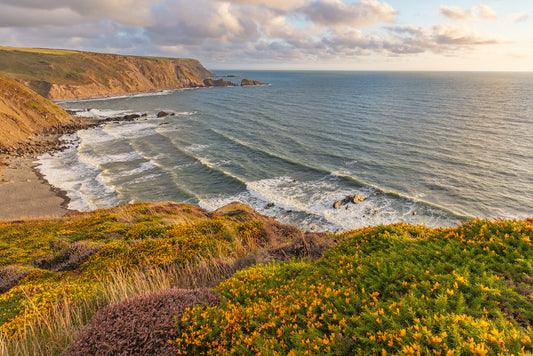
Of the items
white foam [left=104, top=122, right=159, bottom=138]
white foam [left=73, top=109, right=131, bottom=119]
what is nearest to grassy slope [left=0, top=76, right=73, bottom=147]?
white foam [left=73, top=109, right=131, bottom=119]

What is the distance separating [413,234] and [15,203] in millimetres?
40657

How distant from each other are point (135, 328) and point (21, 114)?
78.5m

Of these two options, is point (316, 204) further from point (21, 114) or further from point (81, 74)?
point (81, 74)

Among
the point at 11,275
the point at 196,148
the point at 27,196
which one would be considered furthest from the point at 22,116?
the point at 11,275

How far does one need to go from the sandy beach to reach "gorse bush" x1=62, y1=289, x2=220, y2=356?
27.4 m

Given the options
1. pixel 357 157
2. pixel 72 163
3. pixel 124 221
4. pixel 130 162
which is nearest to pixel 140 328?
pixel 124 221

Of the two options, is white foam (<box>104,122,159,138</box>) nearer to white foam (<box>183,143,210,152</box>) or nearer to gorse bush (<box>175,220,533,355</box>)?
white foam (<box>183,143,210,152</box>)

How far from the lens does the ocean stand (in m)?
28.9

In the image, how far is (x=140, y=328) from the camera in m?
4.98

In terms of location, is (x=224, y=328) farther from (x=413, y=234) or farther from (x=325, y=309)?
(x=413, y=234)

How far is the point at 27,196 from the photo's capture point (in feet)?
107

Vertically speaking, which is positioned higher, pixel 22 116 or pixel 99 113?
pixel 22 116

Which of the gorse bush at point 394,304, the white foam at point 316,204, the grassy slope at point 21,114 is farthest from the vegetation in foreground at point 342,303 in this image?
the grassy slope at point 21,114

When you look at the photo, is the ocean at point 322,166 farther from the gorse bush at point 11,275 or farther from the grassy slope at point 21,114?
the gorse bush at point 11,275
